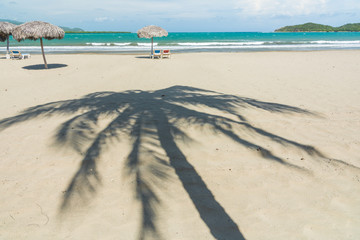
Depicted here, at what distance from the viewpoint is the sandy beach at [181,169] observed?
238 cm

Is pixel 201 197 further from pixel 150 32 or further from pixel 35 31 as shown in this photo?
pixel 150 32

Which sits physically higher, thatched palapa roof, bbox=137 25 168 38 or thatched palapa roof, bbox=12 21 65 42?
thatched palapa roof, bbox=137 25 168 38

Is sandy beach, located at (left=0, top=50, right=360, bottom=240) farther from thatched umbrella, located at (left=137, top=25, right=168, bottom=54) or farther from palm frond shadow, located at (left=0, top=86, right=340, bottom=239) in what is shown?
thatched umbrella, located at (left=137, top=25, right=168, bottom=54)

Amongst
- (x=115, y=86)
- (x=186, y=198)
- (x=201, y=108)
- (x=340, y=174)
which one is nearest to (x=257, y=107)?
(x=201, y=108)

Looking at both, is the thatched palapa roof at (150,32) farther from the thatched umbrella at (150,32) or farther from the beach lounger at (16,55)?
the beach lounger at (16,55)

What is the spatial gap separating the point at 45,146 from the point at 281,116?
4.54 metres

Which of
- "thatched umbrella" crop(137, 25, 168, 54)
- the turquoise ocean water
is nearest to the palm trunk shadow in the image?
"thatched umbrella" crop(137, 25, 168, 54)

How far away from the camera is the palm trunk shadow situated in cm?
230

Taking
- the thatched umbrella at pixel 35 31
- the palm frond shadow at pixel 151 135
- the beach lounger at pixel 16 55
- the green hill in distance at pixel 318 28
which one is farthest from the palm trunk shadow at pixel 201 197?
the green hill in distance at pixel 318 28

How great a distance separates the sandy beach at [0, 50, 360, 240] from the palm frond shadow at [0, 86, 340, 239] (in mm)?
17

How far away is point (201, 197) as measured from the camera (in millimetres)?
2770

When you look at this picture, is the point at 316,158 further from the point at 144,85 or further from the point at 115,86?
the point at 115,86

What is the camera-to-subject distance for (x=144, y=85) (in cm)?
905

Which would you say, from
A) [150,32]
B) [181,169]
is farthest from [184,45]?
[181,169]
